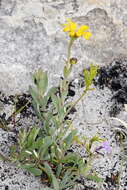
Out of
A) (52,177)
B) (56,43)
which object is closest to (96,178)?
(52,177)

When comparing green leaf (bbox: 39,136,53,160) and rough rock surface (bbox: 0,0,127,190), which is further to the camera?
rough rock surface (bbox: 0,0,127,190)

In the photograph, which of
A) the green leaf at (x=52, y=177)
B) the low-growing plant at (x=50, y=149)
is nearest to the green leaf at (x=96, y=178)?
the low-growing plant at (x=50, y=149)

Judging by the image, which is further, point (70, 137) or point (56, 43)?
point (56, 43)

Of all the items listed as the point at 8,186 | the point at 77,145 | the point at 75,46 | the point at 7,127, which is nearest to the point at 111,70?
the point at 75,46

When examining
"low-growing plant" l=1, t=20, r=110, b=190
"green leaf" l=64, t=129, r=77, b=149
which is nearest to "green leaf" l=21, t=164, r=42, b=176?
"low-growing plant" l=1, t=20, r=110, b=190

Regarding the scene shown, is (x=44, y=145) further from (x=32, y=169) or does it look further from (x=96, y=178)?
(x=96, y=178)

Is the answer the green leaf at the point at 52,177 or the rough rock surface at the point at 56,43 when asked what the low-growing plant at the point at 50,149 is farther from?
the rough rock surface at the point at 56,43

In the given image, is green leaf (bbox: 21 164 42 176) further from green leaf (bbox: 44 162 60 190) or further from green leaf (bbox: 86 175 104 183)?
green leaf (bbox: 86 175 104 183)

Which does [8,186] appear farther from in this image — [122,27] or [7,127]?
[122,27]
